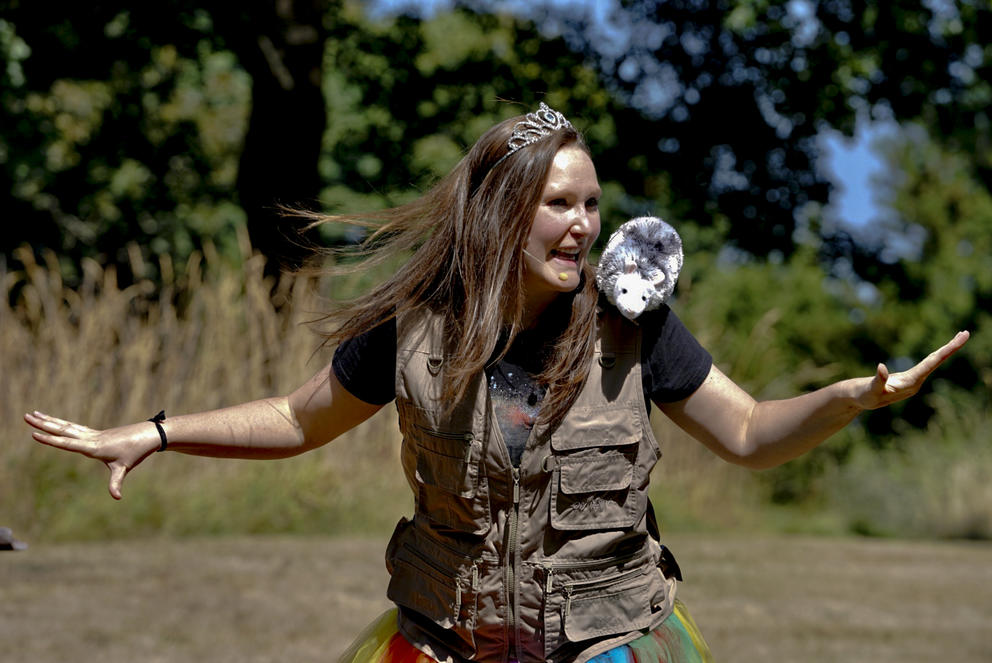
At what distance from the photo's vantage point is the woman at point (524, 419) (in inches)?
105

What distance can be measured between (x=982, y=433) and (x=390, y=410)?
252 inches

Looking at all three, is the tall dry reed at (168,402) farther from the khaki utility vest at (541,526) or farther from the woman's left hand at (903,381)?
the woman's left hand at (903,381)

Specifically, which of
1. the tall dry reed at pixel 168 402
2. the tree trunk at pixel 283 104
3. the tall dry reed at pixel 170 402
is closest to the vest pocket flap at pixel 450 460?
the tall dry reed at pixel 170 402

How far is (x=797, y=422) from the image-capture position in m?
2.76

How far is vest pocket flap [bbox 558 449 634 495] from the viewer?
2.67 m

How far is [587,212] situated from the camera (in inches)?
111

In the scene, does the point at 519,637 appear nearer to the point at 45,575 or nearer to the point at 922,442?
the point at 45,575

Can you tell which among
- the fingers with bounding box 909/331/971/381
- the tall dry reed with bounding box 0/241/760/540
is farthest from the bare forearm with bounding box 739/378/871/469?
the tall dry reed with bounding box 0/241/760/540

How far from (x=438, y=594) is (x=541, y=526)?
29 cm

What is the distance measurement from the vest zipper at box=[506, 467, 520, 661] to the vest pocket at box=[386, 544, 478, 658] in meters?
0.07

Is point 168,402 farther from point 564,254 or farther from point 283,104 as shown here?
point 564,254

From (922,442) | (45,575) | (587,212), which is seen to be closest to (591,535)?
(587,212)

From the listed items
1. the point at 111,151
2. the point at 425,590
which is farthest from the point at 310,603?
the point at 111,151

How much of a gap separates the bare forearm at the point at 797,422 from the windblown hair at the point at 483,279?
422 mm
